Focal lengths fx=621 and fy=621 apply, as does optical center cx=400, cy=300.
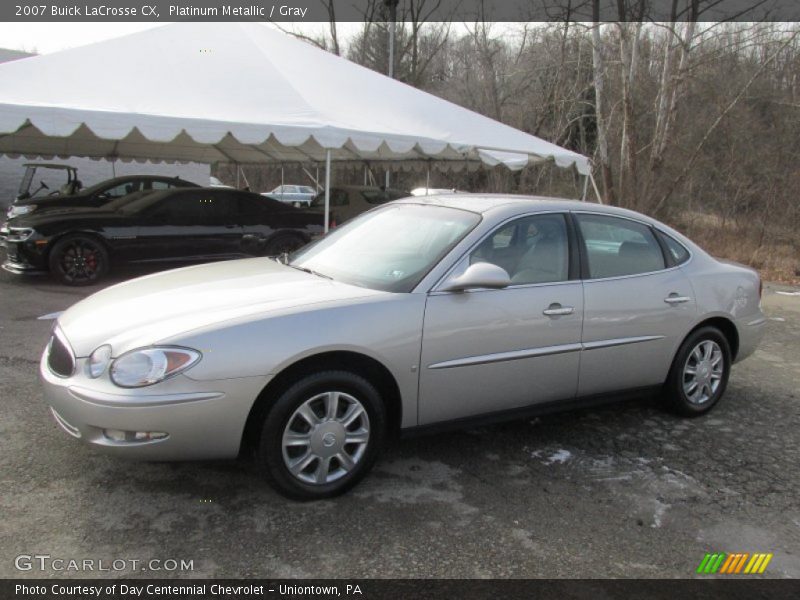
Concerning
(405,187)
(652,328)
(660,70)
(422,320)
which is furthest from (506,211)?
(405,187)

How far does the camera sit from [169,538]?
2834mm

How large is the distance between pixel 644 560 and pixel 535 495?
0.67m

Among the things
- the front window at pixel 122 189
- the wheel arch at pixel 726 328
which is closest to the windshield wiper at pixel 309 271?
the wheel arch at pixel 726 328

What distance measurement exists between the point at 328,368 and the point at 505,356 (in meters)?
1.07

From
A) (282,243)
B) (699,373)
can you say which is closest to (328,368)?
(699,373)

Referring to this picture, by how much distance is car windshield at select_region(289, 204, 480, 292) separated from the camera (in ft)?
11.8

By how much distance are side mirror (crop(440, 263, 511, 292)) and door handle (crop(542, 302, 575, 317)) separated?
43 cm

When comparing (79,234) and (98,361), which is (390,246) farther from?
(79,234)

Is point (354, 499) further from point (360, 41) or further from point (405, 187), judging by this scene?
point (360, 41)

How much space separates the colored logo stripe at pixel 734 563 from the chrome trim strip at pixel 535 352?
52.5 inches

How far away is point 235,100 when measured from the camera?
8.63m

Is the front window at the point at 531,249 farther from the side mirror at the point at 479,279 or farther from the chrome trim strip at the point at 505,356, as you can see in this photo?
the chrome trim strip at the point at 505,356

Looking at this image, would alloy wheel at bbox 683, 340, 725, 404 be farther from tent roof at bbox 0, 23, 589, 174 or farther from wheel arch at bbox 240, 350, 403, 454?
tent roof at bbox 0, 23, 589, 174

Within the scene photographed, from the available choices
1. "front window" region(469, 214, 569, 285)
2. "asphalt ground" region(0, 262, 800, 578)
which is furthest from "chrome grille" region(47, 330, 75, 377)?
"front window" region(469, 214, 569, 285)
